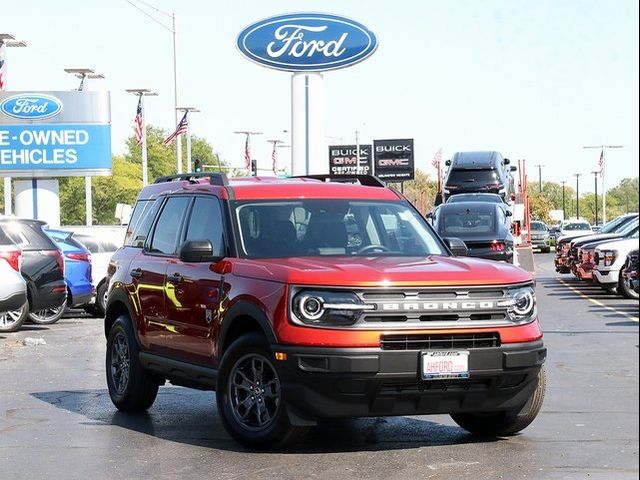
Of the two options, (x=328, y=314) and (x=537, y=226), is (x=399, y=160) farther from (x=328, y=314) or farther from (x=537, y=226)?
(x=328, y=314)

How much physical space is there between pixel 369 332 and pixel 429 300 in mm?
446

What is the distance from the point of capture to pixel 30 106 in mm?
48312

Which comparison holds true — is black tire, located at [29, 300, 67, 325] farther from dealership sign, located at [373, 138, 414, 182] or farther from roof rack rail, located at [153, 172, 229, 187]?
dealership sign, located at [373, 138, 414, 182]

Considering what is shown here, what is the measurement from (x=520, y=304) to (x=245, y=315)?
1.83 meters

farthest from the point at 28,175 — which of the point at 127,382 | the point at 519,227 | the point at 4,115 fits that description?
the point at 127,382

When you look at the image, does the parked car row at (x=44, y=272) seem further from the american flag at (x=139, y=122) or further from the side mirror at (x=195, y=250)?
the american flag at (x=139, y=122)

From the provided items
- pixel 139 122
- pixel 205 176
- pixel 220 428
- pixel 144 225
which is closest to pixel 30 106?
pixel 139 122

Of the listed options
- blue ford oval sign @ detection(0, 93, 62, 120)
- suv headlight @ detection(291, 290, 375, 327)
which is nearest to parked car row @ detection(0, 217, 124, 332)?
suv headlight @ detection(291, 290, 375, 327)

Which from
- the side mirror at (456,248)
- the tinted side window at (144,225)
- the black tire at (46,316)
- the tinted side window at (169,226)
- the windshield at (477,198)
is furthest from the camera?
the windshield at (477,198)

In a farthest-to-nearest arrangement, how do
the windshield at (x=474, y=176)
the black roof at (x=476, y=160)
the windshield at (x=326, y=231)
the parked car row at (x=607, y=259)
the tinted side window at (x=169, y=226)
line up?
the black roof at (x=476, y=160) → the windshield at (x=474, y=176) → the parked car row at (x=607, y=259) → the tinted side window at (x=169, y=226) → the windshield at (x=326, y=231)

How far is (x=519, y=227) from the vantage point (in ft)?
124

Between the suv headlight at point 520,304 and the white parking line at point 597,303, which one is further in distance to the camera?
the white parking line at point 597,303

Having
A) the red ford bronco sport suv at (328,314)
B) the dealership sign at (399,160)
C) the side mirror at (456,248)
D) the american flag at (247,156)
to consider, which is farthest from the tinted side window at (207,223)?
the dealership sign at (399,160)

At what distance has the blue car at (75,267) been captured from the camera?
22.2 meters
